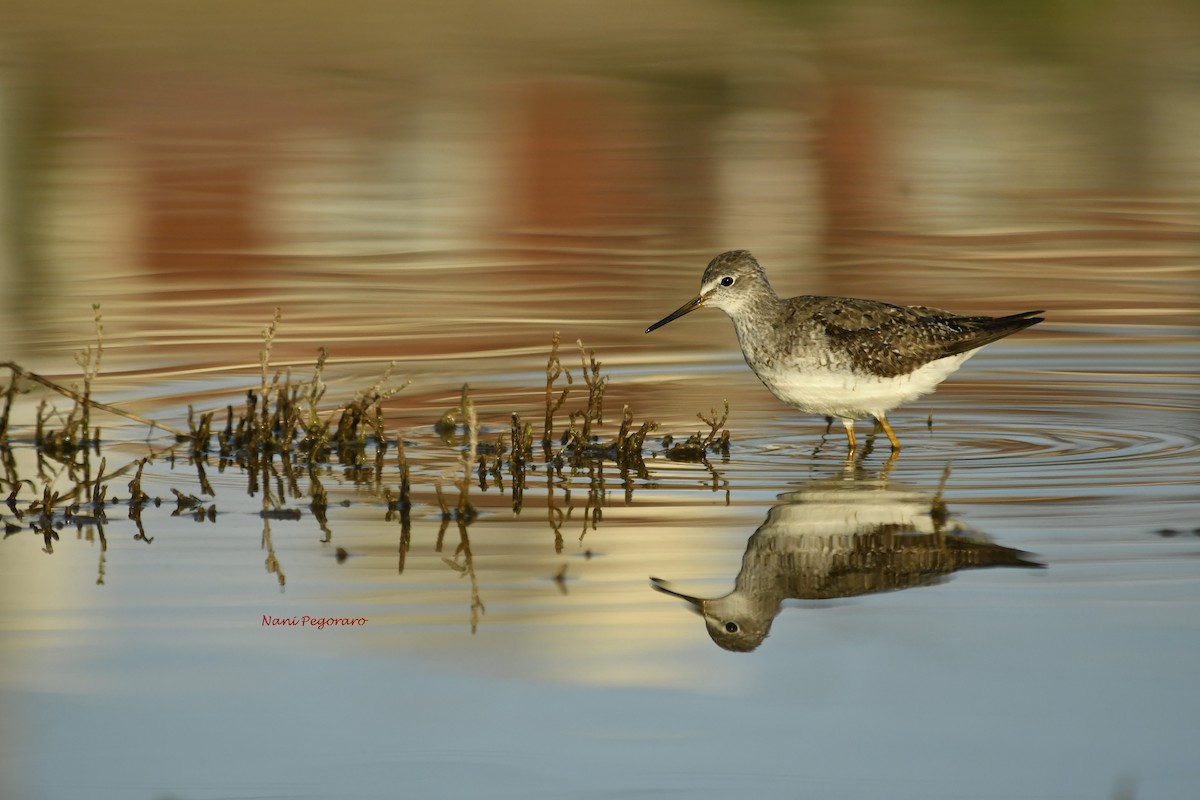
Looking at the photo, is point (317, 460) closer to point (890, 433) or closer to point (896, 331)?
point (890, 433)

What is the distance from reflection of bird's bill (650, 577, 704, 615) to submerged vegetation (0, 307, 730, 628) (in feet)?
2.43

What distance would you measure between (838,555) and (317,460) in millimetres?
3266

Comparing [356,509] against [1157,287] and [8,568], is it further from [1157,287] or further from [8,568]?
[1157,287]

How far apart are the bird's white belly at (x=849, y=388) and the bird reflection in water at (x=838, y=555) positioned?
4.58ft

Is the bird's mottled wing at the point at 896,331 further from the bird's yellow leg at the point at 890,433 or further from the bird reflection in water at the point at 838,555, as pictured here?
the bird reflection in water at the point at 838,555

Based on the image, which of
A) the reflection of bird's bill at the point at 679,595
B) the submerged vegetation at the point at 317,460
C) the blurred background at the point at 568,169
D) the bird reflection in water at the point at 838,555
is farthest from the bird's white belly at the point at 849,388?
the blurred background at the point at 568,169

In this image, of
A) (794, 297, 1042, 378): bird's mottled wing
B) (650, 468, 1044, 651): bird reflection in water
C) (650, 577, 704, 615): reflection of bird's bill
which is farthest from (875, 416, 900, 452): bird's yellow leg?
(650, 577, 704, 615): reflection of bird's bill

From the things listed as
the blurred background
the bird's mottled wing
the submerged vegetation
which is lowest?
the submerged vegetation

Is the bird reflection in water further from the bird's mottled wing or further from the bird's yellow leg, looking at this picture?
the bird's mottled wing

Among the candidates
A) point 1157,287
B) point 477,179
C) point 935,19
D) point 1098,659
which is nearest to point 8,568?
point 1098,659

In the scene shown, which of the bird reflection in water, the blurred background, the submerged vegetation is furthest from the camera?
the blurred background

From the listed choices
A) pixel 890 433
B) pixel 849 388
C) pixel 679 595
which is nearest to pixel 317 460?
pixel 849 388

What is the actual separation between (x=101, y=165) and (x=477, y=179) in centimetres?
468

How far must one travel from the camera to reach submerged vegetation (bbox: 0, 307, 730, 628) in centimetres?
836
